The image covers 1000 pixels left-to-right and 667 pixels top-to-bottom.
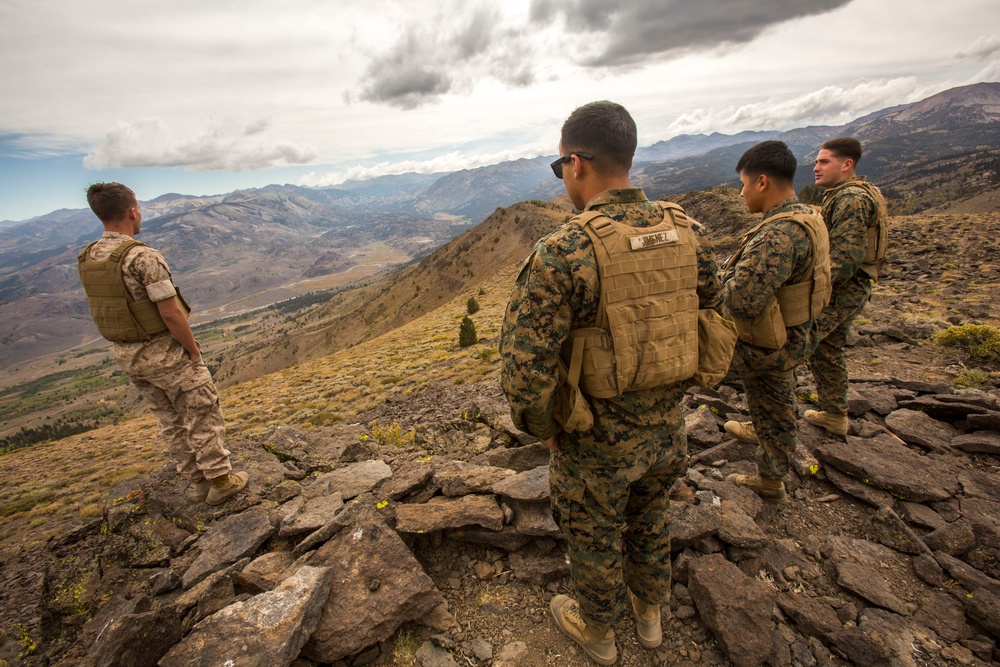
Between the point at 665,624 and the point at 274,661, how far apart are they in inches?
115

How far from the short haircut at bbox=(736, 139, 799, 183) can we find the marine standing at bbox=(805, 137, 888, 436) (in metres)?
1.24

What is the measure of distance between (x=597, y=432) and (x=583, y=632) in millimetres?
1697

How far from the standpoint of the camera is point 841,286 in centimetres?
492

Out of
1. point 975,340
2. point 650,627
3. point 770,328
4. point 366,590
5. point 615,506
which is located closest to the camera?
point 615,506

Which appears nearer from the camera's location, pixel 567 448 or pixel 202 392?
pixel 567 448

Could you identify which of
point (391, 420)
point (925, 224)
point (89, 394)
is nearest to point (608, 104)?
point (391, 420)

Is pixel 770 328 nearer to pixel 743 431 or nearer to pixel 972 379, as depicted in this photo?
pixel 743 431

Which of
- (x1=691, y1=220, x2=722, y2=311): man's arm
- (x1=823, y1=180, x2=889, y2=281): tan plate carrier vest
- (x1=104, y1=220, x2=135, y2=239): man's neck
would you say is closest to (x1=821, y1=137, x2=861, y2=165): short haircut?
(x1=823, y1=180, x2=889, y2=281): tan plate carrier vest

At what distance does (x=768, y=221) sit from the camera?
3.97 meters

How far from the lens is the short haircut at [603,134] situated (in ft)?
8.30

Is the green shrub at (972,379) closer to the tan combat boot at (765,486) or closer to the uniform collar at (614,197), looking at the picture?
the tan combat boot at (765,486)

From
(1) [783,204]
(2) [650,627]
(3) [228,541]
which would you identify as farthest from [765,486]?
(3) [228,541]

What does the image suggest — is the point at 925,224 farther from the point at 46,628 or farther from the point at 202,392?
the point at 46,628

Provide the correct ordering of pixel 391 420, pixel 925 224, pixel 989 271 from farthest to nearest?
pixel 925 224 → pixel 989 271 → pixel 391 420
